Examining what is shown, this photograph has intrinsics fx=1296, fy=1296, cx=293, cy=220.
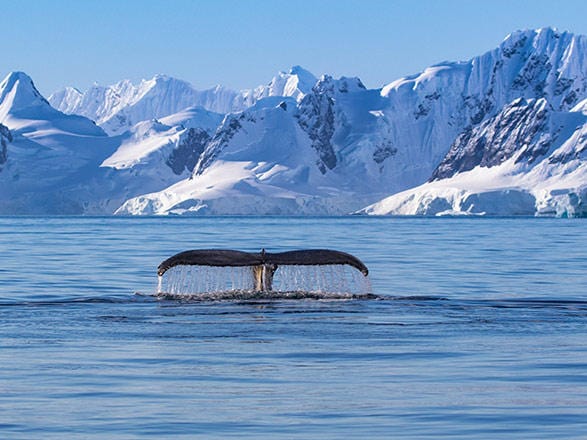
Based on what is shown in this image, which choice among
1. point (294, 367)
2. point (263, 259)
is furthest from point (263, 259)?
point (294, 367)

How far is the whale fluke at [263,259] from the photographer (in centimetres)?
2319

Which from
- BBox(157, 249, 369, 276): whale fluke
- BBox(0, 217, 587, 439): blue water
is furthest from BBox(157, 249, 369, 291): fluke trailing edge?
BBox(0, 217, 587, 439): blue water

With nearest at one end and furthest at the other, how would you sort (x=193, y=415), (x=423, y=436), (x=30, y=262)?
1. (x=423, y=436)
2. (x=193, y=415)
3. (x=30, y=262)

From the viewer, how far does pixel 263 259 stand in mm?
24000

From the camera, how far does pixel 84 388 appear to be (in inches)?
602

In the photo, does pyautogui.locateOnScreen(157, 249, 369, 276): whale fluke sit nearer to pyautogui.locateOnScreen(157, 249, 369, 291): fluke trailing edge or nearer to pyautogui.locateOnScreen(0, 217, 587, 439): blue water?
pyautogui.locateOnScreen(157, 249, 369, 291): fluke trailing edge

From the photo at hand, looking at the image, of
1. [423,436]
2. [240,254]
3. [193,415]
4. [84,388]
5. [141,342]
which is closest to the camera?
[423,436]

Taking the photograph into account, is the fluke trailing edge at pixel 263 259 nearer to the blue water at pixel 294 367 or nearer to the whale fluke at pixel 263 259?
the whale fluke at pixel 263 259

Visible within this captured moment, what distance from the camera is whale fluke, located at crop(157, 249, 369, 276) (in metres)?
23.2

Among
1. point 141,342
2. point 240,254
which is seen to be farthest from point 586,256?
point 141,342

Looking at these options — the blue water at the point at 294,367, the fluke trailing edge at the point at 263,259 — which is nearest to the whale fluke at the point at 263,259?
the fluke trailing edge at the point at 263,259

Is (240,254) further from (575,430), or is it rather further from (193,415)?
(575,430)

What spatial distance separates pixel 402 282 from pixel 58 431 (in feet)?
87.9

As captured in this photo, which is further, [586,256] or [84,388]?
[586,256]
